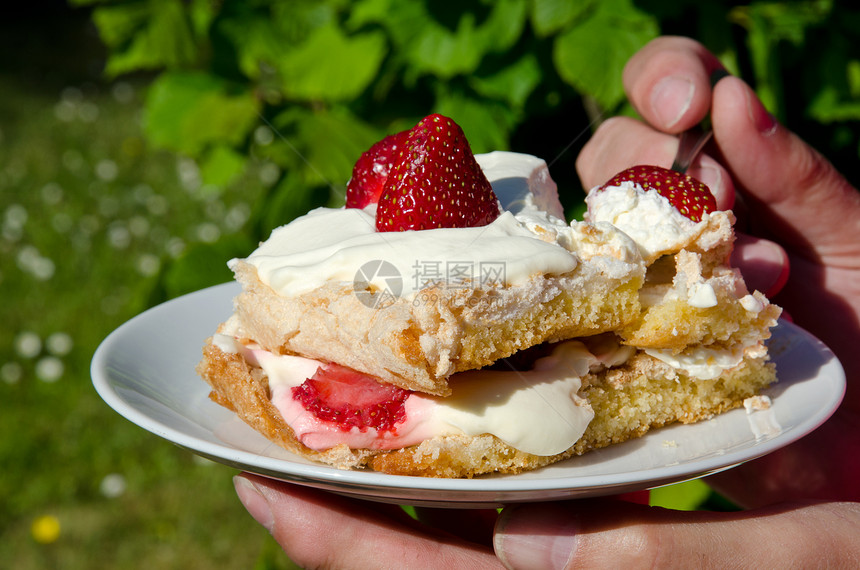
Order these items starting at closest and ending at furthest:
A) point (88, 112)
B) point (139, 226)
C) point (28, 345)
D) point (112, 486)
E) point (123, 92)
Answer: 1. point (112, 486)
2. point (28, 345)
3. point (139, 226)
4. point (88, 112)
5. point (123, 92)

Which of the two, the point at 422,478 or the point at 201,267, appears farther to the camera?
the point at 201,267

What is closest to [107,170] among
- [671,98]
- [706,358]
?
[671,98]

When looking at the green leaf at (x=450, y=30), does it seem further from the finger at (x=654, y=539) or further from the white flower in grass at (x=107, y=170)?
the white flower in grass at (x=107, y=170)

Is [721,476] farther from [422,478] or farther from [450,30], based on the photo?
[450,30]

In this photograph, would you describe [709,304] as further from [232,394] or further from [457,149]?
[232,394]

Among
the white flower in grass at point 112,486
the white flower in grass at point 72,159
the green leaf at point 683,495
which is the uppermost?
the green leaf at point 683,495

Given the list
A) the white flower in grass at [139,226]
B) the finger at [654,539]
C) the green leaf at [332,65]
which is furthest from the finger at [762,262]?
the white flower in grass at [139,226]

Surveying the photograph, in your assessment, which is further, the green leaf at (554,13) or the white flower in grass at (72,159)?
the white flower in grass at (72,159)
